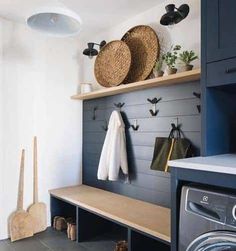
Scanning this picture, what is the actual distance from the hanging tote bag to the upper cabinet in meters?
0.79

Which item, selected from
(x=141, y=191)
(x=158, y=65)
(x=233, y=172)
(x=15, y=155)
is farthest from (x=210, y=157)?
(x=15, y=155)

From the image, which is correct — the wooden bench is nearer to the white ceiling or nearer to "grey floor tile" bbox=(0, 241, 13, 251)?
"grey floor tile" bbox=(0, 241, 13, 251)

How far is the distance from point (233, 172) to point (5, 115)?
2.40m

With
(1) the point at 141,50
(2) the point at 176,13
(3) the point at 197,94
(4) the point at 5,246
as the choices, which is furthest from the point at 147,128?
(4) the point at 5,246

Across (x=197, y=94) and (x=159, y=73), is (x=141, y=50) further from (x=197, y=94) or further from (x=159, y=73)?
(x=197, y=94)

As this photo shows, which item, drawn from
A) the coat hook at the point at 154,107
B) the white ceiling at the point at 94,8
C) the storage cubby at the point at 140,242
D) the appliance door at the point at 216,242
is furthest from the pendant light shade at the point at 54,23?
the storage cubby at the point at 140,242

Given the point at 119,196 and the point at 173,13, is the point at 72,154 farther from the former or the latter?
the point at 173,13

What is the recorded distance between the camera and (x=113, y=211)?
89.7 inches

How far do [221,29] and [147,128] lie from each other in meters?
1.29

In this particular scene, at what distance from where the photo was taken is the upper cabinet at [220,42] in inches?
53.6

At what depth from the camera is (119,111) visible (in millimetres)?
2869

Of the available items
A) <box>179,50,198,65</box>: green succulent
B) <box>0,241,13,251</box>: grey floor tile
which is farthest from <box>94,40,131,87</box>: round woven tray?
<box>0,241,13,251</box>: grey floor tile

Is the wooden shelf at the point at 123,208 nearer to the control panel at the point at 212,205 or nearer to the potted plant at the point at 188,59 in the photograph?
the control panel at the point at 212,205

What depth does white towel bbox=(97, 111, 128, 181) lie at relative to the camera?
2.64 m
